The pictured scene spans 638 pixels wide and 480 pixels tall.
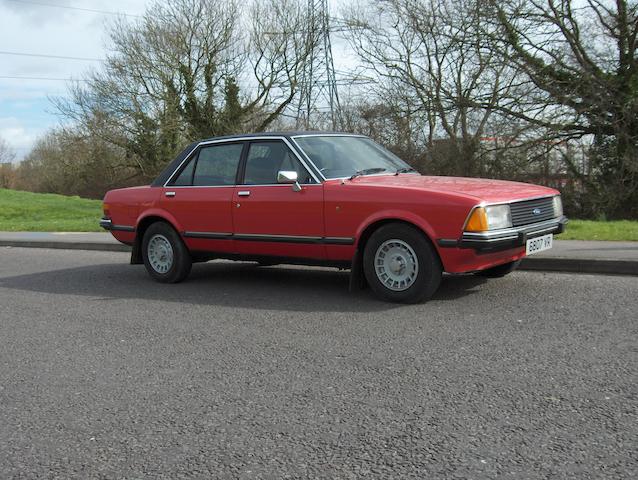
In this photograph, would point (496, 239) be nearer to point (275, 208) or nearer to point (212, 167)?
point (275, 208)

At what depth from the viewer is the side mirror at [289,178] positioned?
6840 mm

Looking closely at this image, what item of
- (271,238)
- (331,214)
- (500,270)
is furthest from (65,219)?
(500,270)

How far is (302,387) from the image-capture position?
4148 mm

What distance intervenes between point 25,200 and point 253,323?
109 ft

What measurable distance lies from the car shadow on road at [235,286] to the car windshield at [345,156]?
1289 millimetres

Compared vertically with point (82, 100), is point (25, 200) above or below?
below

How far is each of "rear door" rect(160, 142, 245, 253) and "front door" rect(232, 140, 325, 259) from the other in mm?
171

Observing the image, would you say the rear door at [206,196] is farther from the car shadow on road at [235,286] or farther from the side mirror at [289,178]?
the side mirror at [289,178]

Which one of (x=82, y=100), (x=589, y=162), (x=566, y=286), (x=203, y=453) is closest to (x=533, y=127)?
(x=589, y=162)

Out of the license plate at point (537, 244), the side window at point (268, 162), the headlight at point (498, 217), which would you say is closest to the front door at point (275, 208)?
the side window at point (268, 162)

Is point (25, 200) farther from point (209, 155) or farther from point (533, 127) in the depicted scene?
point (209, 155)

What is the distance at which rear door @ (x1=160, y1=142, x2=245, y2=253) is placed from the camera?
7660 millimetres

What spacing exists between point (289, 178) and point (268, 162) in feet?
2.29

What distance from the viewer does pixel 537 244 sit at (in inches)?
256
